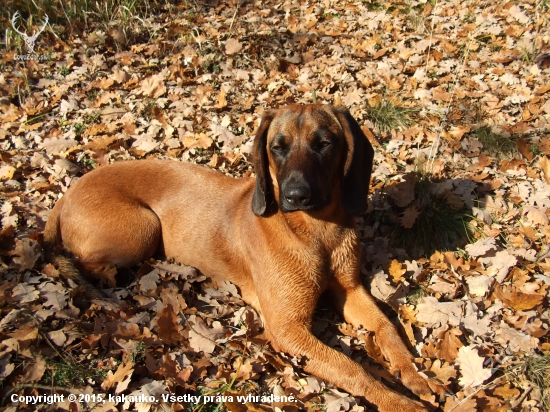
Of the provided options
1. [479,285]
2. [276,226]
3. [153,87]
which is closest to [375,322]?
[479,285]

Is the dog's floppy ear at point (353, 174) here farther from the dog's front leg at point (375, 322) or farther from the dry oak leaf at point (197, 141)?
the dry oak leaf at point (197, 141)

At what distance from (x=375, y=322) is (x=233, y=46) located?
541 cm

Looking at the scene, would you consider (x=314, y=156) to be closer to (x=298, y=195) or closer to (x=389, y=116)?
(x=298, y=195)

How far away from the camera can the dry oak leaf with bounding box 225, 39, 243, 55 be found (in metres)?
7.56

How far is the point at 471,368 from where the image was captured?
11.2ft

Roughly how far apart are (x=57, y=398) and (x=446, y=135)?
5105 millimetres

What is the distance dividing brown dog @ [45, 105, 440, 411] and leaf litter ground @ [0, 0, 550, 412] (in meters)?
0.18

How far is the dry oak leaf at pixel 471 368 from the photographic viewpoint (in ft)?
10.9

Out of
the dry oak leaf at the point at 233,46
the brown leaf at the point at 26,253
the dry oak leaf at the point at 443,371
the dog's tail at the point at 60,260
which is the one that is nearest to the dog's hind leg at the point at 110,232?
the dog's tail at the point at 60,260

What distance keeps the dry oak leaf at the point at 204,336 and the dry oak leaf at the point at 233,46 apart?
505 cm

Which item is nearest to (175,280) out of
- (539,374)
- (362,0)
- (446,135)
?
(539,374)

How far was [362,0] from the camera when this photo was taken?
9.07m

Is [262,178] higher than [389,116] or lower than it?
higher

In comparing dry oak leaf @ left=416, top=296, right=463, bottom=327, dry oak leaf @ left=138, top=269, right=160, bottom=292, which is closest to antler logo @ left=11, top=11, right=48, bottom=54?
dry oak leaf @ left=138, top=269, right=160, bottom=292
